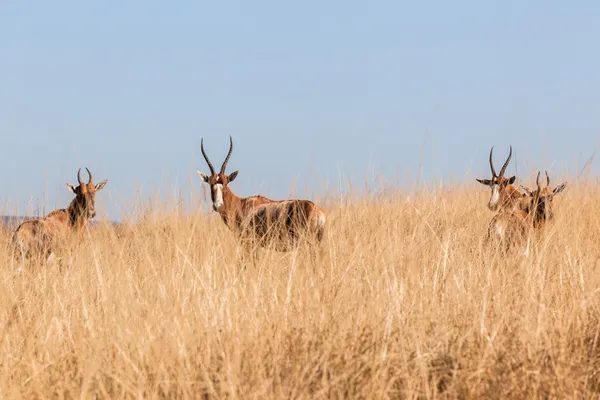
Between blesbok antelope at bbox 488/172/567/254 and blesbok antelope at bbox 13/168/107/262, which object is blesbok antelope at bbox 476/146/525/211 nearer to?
blesbok antelope at bbox 488/172/567/254

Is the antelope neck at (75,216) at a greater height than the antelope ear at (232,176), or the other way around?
the antelope ear at (232,176)

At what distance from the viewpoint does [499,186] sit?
1223cm

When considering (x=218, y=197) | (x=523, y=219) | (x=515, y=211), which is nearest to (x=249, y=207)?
(x=218, y=197)

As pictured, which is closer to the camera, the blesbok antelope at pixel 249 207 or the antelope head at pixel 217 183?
the blesbok antelope at pixel 249 207

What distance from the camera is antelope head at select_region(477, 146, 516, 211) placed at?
458 inches

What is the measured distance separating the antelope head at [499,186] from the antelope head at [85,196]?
5.15 meters

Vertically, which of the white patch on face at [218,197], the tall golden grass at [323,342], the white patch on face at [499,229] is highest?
the white patch on face at [218,197]

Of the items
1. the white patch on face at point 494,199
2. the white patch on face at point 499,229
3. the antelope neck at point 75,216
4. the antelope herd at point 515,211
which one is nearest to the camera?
the antelope herd at point 515,211

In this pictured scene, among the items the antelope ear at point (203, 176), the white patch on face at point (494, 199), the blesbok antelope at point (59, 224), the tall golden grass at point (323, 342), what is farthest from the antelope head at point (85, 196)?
the tall golden grass at point (323, 342)

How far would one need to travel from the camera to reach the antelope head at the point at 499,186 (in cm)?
1163

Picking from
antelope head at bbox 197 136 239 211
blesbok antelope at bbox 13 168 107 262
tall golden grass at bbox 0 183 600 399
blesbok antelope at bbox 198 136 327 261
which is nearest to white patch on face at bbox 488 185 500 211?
blesbok antelope at bbox 198 136 327 261

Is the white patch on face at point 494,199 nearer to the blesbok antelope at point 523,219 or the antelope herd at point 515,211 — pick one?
the antelope herd at point 515,211

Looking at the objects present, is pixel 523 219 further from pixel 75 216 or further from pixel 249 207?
pixel 75 216

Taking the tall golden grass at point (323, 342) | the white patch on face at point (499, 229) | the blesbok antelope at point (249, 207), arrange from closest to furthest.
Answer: the tall golden grass at point (323, 342)
the white patch on face at point (499, 229)
the blesbok antelope at point (249, 207)
